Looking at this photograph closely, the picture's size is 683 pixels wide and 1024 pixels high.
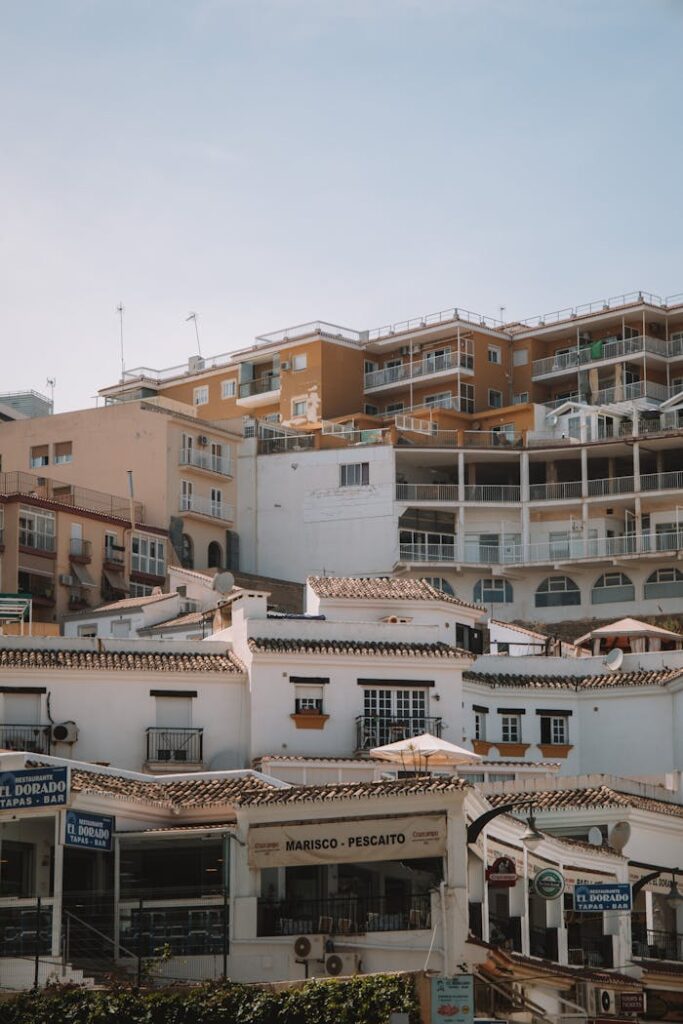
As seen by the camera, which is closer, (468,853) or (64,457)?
(468,853)

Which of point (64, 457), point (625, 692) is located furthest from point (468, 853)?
point (64, 457)

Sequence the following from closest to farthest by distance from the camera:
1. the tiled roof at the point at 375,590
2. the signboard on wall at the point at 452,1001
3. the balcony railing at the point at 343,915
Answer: the signboard on wall at the point at 452,1001
the balcony railing at the point at 343,915
the tiled roof at the point at 375,590

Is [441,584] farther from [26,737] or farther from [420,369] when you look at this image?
[26,737]

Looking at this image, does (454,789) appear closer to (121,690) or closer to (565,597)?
(121,690)

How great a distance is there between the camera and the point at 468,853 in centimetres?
3644

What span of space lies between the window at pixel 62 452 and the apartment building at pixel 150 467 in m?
0.05

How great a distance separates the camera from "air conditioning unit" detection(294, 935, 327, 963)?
3553cm

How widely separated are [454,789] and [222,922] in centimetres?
512

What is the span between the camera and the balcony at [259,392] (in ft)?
339

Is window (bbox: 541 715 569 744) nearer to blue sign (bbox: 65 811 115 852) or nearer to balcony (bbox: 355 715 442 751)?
balcony (bbox: 355 715 442 751)

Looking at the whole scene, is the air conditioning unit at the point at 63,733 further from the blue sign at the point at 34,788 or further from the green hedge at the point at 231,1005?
the green hedge at the point at 231,1005

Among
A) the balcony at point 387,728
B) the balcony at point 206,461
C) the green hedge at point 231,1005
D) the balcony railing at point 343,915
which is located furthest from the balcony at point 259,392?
the green hedge at point 231,1005

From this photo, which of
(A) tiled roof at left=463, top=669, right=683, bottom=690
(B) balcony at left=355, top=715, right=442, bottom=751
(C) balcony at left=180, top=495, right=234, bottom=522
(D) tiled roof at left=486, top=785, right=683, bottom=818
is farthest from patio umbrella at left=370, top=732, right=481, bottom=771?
(C) balcony at left=180, top=495, right=234, bottom=522

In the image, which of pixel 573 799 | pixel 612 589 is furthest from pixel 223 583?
pixel 573 799
